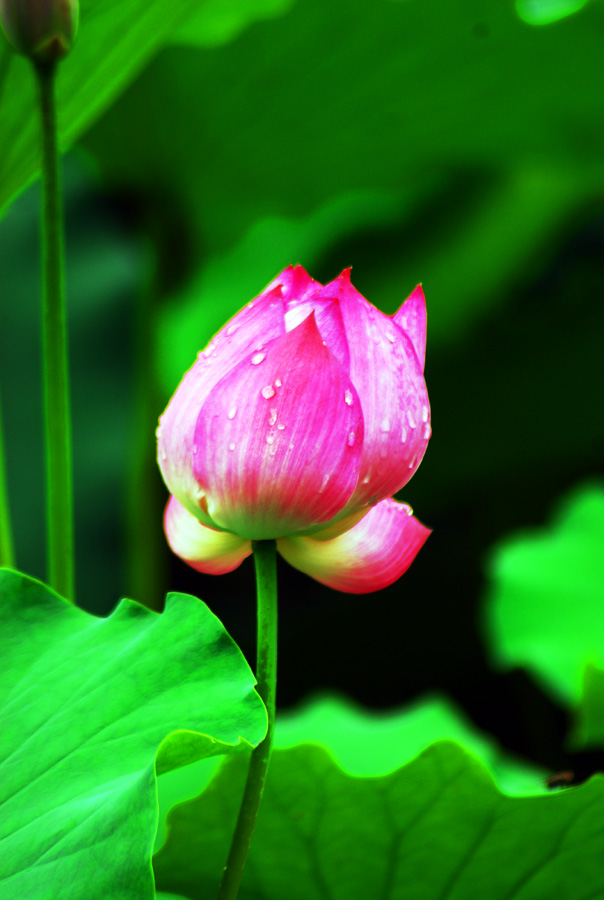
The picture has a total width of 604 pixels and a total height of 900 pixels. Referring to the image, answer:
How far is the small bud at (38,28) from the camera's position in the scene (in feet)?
1.40

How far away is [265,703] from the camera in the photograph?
13.6 inches

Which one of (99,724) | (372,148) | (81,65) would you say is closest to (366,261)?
(372,148)

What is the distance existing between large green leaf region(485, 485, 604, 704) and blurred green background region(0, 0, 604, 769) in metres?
0.19

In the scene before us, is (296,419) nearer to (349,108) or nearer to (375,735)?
(375,735)

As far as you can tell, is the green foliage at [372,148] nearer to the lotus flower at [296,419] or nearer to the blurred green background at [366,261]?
the blurred green background at [366,261]

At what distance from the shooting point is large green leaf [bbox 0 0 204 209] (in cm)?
53

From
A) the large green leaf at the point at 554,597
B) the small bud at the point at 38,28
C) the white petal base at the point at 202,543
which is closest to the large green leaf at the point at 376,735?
the large green leaf at the point at 554,597

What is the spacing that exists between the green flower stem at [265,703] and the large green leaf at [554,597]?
96 cm

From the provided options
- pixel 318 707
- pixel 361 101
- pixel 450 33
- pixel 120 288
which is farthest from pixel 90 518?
pixel 450 33

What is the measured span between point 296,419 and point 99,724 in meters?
0.15

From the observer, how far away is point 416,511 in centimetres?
177

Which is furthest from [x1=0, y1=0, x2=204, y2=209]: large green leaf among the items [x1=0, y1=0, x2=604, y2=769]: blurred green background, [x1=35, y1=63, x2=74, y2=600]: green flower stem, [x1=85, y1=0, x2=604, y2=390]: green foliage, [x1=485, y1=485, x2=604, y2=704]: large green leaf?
[x1=485, y1=485, x2=604, y2=704]: large green leaf

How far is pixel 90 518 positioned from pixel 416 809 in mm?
1138

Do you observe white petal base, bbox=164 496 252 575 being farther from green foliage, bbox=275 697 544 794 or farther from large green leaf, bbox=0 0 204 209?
green foliage, bbox=275 697 544 794
